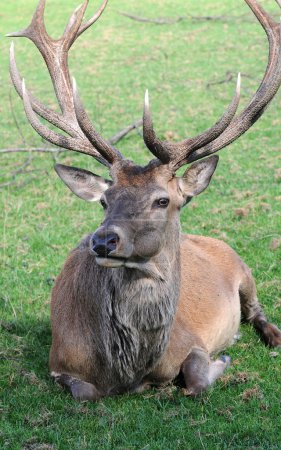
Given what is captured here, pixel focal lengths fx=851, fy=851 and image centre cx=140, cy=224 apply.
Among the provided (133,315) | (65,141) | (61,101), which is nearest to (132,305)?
(133,315)

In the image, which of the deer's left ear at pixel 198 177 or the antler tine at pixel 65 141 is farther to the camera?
the antler tine at pixel 65 141

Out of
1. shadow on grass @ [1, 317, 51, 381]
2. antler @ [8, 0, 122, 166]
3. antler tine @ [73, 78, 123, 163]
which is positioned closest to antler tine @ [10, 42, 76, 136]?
antler @ [8, 0, 122, 166]

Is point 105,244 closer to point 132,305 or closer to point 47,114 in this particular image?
point 132,305

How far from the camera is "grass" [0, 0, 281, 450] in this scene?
465cm

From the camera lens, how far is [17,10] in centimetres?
2495

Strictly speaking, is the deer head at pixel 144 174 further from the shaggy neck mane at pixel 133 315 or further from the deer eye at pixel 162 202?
the shaggy neck mane at pixel 133 315

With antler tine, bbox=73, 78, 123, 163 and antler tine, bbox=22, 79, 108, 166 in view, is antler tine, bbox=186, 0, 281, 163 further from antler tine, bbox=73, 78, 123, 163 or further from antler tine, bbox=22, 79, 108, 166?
antler tine, bbox=22, 79, 108, 166

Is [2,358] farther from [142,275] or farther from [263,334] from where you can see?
[263,334]

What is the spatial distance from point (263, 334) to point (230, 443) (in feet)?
6.16

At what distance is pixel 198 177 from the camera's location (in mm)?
5195

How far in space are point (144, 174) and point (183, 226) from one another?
142 inches

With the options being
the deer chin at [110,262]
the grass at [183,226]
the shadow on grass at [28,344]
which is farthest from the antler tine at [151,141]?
the shadow on grass at [28,344]

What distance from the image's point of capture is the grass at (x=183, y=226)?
4652mm

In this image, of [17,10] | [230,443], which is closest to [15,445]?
[230,443]
